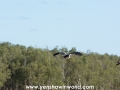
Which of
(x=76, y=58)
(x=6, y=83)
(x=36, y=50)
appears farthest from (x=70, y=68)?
(x=6, y=83)

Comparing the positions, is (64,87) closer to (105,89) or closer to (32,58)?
(32,58)

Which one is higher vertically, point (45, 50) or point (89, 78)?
point (45, 50)

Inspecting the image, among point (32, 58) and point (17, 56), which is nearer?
point (32, 58)

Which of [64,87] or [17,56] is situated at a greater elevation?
[17,56]

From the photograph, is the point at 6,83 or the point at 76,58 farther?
the point at 6,83

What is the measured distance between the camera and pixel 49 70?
66.1 metres

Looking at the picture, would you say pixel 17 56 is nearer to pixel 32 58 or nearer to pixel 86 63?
pixel 32 58

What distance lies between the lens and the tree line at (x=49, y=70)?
67.4m

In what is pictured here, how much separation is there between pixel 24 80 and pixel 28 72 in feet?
9.90

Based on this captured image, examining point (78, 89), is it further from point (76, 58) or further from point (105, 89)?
point (105, 89)

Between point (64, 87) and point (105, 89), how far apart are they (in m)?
13.0

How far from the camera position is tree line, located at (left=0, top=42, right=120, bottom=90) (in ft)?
221

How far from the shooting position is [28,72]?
6975 centimetres

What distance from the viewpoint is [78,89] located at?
70.6m
